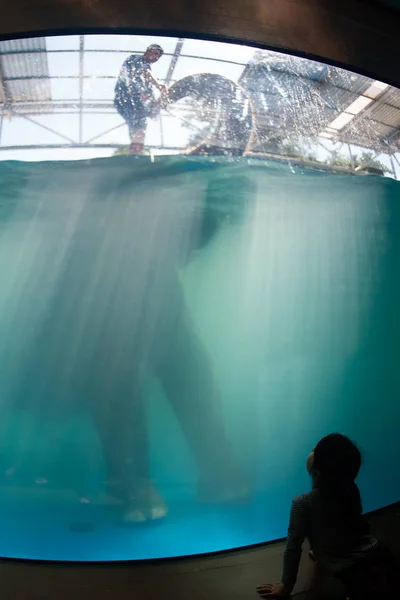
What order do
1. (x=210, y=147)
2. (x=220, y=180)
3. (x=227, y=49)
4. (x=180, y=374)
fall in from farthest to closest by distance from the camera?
(x=180, y=374), (x=220, y=180), (x=210, y=147), (x=227, y=49)

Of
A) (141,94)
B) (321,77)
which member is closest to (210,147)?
(141,94)

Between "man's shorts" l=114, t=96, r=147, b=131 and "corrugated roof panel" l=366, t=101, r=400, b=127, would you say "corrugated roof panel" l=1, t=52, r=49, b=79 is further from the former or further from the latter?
"corrugated roof panel" l=366, t=101, r=400, b=127

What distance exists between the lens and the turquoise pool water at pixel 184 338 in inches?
208

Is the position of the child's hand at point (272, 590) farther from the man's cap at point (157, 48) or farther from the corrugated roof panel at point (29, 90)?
the corrugated roof panel at point (29, 90)

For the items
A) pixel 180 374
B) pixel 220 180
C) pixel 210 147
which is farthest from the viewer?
pixel 180 374

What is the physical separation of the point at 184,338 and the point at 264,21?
459 cm

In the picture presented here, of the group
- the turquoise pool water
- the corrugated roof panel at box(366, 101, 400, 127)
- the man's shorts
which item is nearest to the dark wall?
the corrugated roof panel at box(366, 101, 400, 127)

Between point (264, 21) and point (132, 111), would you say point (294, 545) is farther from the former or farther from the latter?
point (132, 111)

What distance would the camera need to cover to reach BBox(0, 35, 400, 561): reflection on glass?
383 centimetres

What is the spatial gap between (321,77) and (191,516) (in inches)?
190

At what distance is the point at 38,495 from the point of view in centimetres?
472

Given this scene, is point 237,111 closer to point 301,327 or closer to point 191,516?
point 191,516

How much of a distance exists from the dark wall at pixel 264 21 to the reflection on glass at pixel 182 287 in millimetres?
256

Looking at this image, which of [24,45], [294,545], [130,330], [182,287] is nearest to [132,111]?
[24,45]
